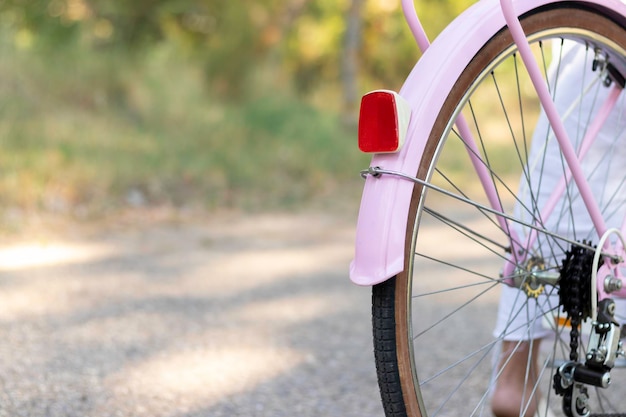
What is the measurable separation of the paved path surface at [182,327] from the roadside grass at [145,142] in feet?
2.32

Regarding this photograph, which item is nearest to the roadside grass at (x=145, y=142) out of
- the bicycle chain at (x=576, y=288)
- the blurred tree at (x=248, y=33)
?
the blurred tree at (x=248, y=33)

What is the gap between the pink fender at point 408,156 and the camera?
1427 mm

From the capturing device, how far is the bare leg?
2.14 meters

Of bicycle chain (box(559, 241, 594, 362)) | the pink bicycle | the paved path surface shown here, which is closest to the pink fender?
the pink bicycle

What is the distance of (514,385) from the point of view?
216 centimetres

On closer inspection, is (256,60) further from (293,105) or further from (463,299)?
(463,299)

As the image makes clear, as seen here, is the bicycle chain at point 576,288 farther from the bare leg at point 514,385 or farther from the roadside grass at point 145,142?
the roadside grass at point 145,142

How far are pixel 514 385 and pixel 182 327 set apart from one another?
4.80ft

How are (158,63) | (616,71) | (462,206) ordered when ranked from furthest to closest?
(158,63) < (462,206) < (616,71)

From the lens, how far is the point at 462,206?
22.6ft

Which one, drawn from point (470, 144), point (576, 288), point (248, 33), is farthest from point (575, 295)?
point (248, 33)

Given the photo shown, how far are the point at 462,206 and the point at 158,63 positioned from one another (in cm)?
320

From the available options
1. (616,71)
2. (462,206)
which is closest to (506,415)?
(616,71)

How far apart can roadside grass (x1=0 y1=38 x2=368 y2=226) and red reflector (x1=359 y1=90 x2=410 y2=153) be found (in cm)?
422
